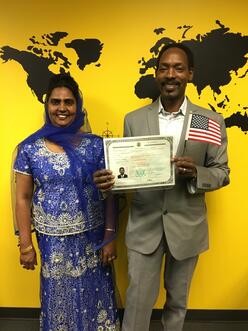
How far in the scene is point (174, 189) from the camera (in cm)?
158

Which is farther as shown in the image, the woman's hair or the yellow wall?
the yellow wall

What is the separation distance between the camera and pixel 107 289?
180cm

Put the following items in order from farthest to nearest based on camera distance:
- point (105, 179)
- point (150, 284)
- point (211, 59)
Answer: point (211, 59), point (150, 284), point (105, 179)

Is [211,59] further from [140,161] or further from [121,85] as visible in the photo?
[140,161]

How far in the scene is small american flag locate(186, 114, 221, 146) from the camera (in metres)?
1.49

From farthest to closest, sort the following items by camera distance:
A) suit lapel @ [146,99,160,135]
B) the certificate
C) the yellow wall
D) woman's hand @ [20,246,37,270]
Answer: the yellow wall, woman's hand @ [20,246,37,270], suit lapel @ [146,99,160,135], the certificate

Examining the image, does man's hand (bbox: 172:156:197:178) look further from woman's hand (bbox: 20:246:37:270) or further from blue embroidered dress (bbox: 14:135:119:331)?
woman's hand (bbox: 20:246:37:270)

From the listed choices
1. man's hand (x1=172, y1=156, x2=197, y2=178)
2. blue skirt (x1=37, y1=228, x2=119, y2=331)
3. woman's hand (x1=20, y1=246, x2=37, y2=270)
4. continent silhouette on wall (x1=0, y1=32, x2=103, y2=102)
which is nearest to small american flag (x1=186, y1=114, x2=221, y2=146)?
man's hand (x1=172, y1=156, x2=197, y2=178)

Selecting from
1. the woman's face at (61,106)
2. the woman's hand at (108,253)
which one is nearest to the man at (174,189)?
the woman's hand at (108,253)

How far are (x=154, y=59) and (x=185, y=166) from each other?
0.83m

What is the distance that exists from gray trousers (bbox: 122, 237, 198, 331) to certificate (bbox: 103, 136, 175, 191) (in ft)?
1.21

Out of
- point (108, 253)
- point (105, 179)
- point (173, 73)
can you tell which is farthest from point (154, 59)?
point (108, 253)

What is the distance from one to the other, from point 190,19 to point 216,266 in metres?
1.55

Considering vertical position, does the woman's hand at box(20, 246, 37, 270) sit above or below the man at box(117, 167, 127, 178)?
below
